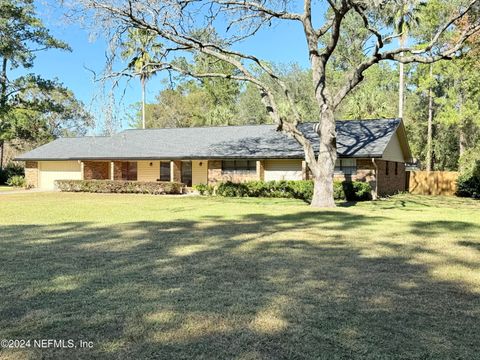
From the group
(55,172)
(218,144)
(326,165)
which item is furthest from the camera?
(55,172)

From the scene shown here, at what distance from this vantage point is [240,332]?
394cm

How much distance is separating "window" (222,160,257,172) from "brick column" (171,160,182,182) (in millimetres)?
3511

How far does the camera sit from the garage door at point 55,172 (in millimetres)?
32156

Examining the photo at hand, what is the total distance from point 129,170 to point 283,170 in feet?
42.5

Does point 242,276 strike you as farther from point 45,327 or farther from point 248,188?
point 248,188

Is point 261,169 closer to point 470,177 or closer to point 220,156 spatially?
point 220,156

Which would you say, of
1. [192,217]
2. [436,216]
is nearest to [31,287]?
[192,217]

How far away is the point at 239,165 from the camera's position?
26500 millimetres

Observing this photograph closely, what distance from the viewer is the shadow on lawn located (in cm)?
370

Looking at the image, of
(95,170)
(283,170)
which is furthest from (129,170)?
(283,170)

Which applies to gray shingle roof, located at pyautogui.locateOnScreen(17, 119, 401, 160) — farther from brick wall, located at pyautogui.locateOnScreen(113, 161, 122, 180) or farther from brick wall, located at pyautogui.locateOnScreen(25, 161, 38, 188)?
brick wall, located at pyautogui.locateOnScreen(113, 161, 122, 180)

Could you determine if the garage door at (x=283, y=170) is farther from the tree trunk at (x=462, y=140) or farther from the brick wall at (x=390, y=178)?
→ the tree trunk at (x=462, y=140)

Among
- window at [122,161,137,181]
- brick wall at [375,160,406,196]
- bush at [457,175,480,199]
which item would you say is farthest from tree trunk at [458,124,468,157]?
window at [122,161,137,181]

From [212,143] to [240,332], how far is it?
999 inches
